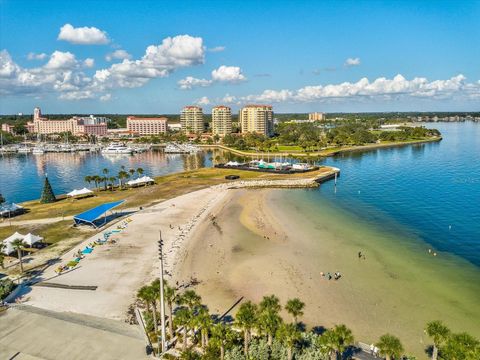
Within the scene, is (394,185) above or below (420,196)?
above

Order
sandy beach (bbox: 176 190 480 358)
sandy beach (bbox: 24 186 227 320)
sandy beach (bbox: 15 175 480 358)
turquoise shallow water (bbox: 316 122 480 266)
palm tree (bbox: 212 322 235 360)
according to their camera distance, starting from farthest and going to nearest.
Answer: turquoise shallow water (bbox: 316 122 480 266) → sandy beach (bbox: 24 186 227 320) → sandy beach (bbox: 15 175 480 358) → sandy beach (bbox: 176 190 480 358) → palm tree (bbox: 212 322 235 360)

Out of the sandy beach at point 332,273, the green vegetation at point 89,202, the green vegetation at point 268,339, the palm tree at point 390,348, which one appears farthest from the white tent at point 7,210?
the palm tree at point 390,348

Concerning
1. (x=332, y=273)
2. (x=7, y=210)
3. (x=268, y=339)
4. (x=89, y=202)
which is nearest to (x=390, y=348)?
(x=268, y=339)

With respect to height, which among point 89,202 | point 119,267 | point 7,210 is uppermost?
point 7,210

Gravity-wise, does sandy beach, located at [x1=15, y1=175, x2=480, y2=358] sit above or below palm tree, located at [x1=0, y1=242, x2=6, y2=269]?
below

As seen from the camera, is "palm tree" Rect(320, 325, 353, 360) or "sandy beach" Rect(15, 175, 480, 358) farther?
"sandy beach" Rect(15, 175, 480, 358)

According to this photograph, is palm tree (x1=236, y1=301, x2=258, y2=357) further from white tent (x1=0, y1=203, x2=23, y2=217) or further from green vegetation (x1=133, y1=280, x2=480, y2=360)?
white tent (x1=0, y1=203, x2=23, y2=217)

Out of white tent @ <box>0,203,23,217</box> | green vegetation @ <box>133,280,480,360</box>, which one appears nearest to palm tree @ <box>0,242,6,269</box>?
green vegetation @ <box>133,280,480,360</box>

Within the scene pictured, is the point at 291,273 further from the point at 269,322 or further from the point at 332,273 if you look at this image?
the point at 269,322
